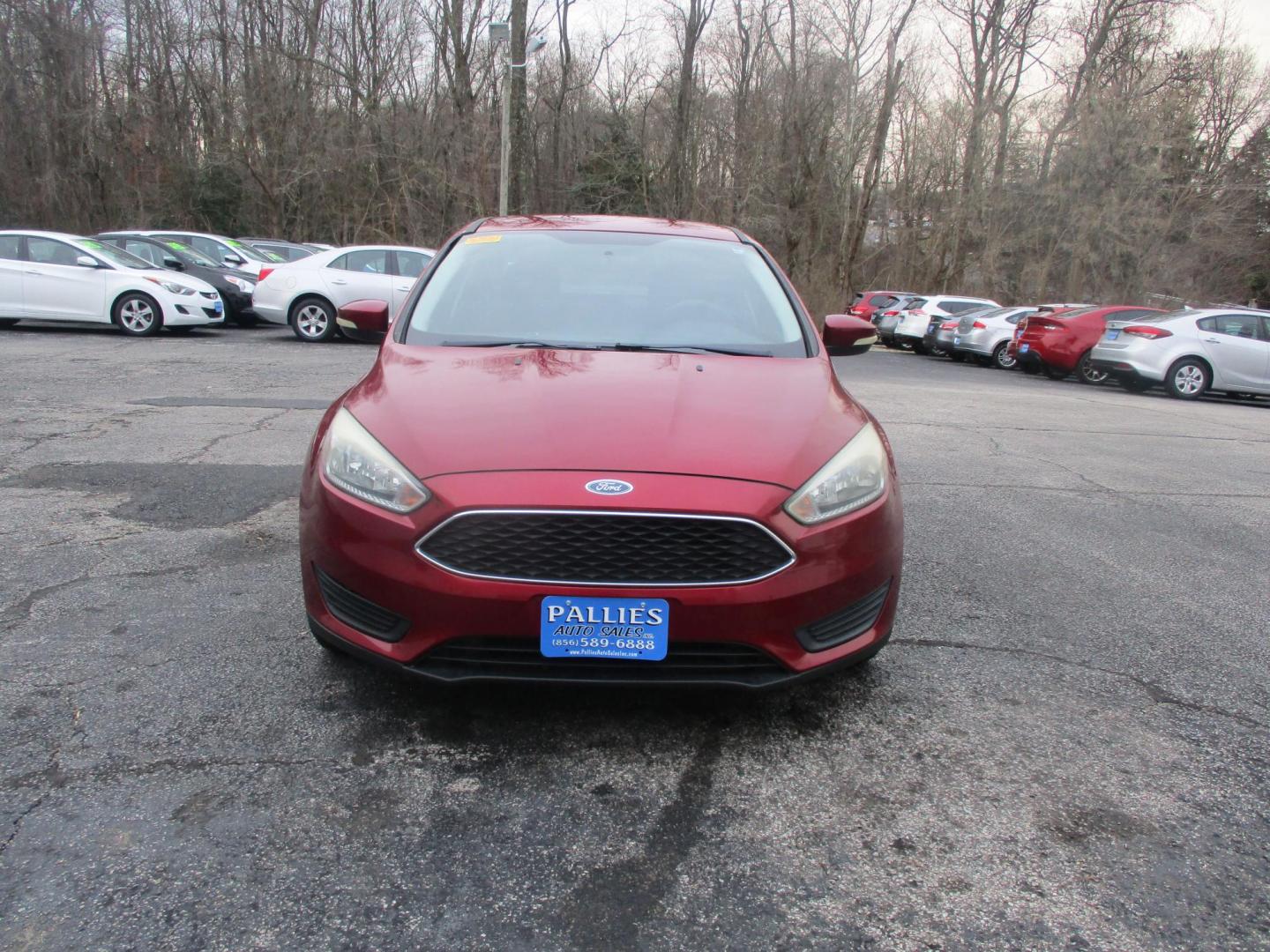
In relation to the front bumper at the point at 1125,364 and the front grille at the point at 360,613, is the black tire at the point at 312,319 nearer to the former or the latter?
the front bumper at the point at 1125,364

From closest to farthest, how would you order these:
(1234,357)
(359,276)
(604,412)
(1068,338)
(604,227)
Result: (604,412) < (604,227) < (359,276) < (1234,357) < (1068,338)

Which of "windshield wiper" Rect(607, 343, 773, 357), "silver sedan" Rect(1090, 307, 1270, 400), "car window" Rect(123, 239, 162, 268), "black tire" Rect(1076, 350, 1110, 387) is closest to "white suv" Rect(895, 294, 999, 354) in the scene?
"black tire" Rect(1076, 350, 1110, 387)

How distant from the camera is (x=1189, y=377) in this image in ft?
47.4

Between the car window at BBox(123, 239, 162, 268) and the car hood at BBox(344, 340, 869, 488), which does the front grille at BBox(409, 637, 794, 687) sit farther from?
the car window at BBox(123, 239, 162, 268)

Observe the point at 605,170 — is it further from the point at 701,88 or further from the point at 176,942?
the point at 176,942

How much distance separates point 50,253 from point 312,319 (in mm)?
3567

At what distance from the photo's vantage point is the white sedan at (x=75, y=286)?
13031 millimetres

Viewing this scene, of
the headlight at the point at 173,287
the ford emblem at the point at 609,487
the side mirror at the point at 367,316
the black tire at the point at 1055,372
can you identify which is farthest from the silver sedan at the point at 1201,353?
the ford emblem at the point at 609,487

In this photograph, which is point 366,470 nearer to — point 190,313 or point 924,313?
point 190,313

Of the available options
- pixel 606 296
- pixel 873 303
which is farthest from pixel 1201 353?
pixel 606 296

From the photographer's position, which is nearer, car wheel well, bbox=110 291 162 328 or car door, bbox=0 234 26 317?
car door, bbox=0 234 26 317

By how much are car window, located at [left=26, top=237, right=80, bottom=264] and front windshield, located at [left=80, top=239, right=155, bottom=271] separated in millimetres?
248

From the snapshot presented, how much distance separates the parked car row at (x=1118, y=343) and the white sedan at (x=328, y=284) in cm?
737

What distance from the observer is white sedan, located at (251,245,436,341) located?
1412 centimetres
